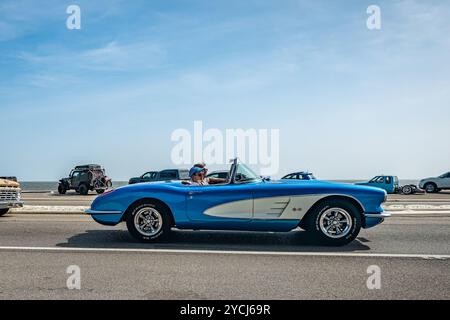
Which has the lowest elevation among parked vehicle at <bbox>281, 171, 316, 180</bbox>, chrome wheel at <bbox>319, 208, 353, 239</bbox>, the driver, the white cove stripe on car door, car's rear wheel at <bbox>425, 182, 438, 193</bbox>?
car's rear wheel at <bbox>425, 182, 438, 193</bbox>

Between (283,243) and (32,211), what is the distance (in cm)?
906

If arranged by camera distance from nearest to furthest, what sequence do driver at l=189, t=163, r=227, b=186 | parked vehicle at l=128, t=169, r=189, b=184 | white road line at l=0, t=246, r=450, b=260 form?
white road line at l=0, t=246, r=450, b=260, driver at l=189, t=163, r=227, b=186, parked vehicle at l=128, t=169, r=189, b=184

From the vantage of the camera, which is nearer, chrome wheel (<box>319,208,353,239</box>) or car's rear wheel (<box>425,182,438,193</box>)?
chrome wheel (<box>319,208,353,239</box>)

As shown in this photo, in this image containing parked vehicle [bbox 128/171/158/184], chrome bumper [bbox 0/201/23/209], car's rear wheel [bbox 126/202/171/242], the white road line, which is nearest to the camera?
the white road line

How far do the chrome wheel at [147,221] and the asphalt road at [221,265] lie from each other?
278mm

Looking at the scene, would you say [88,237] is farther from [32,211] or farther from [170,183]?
[32,211]

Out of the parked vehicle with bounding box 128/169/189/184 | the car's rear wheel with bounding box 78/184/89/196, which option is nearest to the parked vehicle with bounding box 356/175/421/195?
the parked vehicle with bounding box 128/169/189/184

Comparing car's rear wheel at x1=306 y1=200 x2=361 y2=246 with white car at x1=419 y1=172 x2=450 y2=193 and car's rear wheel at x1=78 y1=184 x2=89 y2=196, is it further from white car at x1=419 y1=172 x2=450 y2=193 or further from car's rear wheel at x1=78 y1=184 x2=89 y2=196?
white car at x1=419 y1=172 x2=450 y2=193

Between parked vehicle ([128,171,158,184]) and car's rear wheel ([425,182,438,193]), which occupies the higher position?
parked vehicle ([128,171,158,184])

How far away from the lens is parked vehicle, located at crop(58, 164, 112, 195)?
31969 millimetres

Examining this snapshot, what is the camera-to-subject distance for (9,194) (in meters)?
11.7
